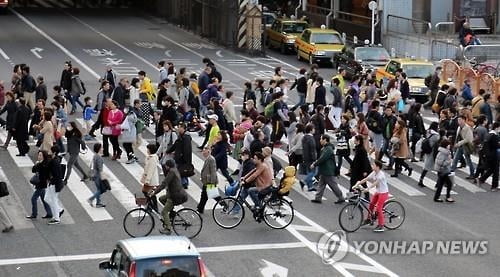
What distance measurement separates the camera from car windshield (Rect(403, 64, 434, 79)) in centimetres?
3975

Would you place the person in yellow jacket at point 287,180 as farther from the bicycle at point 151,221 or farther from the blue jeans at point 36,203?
the blue jeans at point 36,203

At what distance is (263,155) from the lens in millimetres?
22766

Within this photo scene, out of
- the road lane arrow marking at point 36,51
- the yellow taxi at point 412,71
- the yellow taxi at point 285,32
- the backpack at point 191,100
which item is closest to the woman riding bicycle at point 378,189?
the backpack at point 191,100

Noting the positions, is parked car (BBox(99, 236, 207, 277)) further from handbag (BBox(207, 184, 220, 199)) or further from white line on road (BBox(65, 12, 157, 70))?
white line on road (BBox(65, 12, 157, 70))

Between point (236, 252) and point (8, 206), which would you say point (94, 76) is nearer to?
point (8, 206)

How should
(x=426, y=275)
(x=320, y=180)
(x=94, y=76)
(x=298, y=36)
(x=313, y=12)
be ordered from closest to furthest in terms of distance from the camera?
(x=426, y=275) → (x=320, y=180) → (x=94, y=76) → (x=298, y=36) → (x=313, y=12)

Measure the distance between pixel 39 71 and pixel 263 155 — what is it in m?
23.2

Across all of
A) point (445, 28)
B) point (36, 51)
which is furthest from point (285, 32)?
point (36, 51)

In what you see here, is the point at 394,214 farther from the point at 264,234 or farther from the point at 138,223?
the point at 138,223

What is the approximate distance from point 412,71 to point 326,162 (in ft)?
54.1

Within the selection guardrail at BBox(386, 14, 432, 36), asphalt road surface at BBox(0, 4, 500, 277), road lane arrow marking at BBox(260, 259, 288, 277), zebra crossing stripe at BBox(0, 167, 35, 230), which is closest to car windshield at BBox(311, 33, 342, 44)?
guardrail at BBox(386, 14, 432, 36)

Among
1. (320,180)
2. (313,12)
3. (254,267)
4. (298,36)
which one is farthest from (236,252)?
(313,12)

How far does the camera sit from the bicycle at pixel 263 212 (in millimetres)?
22422

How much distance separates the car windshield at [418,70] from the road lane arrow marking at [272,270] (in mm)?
20810
